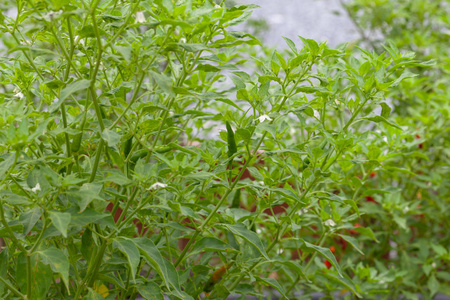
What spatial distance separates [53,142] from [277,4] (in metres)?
3.72

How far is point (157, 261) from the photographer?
0.89 meters

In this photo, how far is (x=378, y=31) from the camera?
2908 millimetres

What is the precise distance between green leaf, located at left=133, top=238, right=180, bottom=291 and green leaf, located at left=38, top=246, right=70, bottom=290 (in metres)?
0.12

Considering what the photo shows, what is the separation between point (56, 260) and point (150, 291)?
0.22 m

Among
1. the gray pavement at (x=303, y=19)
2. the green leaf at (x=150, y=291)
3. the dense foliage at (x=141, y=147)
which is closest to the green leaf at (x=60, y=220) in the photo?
the dense foliage at (x=141, y=147)

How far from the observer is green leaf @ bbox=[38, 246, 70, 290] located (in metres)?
0.82

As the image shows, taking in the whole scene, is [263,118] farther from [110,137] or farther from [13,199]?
[13,199]

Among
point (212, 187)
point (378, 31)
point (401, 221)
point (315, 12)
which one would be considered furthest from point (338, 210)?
point (315, 12)

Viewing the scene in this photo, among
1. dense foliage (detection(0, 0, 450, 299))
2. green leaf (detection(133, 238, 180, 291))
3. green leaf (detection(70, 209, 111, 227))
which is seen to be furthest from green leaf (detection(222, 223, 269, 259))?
green leaf (detection(70, 209, 111, 227))

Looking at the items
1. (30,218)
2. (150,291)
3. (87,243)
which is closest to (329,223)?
(150,291)

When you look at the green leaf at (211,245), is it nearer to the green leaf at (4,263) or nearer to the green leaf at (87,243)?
the green leaf at (87,243)

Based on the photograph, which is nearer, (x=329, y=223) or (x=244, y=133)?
(x=244, y=133)

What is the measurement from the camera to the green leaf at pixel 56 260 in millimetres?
824

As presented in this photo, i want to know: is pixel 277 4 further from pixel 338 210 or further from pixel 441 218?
pixel 338 210
